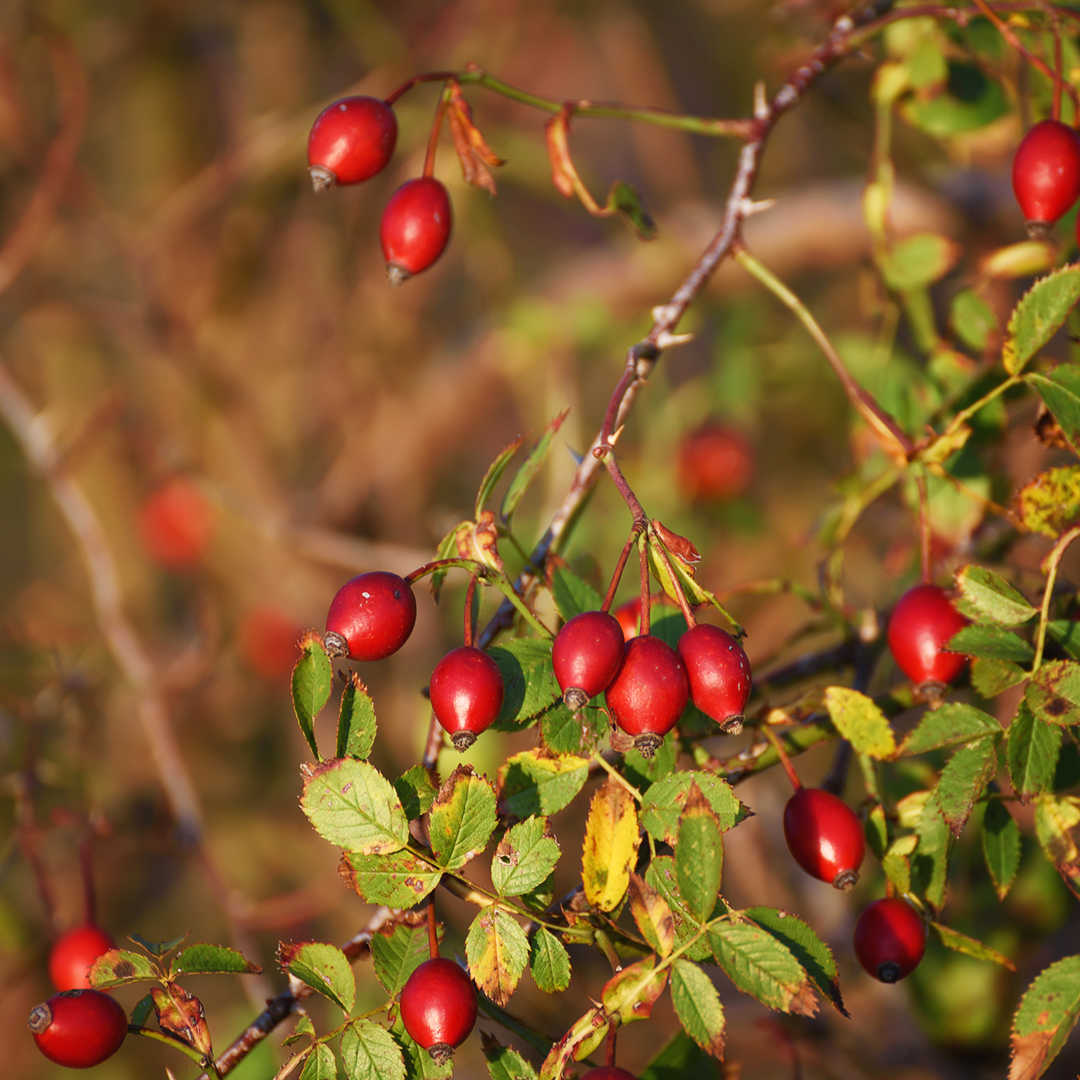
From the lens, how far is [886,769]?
1.13 m

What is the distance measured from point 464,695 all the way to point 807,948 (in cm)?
25

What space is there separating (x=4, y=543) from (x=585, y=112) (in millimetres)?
4848

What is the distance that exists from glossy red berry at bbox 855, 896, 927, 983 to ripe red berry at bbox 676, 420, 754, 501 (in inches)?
59.3

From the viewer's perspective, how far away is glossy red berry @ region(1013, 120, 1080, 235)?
0.80 meters

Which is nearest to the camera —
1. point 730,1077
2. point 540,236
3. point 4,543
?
point 730,1077

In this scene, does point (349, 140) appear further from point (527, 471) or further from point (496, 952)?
point (496, 952)

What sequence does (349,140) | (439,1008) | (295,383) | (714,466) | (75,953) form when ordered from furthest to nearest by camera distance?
(295,383), (714,466), (75,953), (349,140), (439,1008)

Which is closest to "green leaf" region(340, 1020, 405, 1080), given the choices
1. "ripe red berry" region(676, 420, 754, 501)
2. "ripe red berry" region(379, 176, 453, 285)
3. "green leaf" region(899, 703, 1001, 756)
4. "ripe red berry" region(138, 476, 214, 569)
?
"green leaf" region(899, 703, 1001, 756)

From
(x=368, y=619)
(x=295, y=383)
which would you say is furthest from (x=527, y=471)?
(x=295, y=383)

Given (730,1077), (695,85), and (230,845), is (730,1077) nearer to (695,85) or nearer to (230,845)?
(230,845)

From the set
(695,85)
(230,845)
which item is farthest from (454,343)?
(695,85)

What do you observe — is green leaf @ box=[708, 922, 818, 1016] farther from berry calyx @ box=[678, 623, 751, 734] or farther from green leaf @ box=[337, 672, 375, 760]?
green leaf @ box=[337, 672, 375, 760]

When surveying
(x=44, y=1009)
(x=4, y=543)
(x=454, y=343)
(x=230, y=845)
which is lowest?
(x=4, y=543)

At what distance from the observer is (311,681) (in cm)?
65
